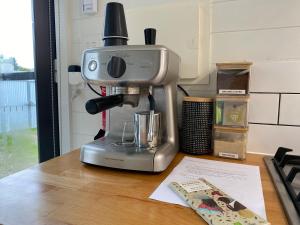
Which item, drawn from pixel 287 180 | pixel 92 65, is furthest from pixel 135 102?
pixel 287 180

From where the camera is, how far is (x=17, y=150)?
97cm

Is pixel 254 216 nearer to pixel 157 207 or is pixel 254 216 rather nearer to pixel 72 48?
pixel 157 207

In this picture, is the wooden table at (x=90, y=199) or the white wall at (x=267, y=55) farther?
the white wall at (x=267, y=55)

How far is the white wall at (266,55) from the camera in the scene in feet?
2.28

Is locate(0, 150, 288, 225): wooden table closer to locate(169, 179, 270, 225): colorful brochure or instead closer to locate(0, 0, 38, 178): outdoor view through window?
locate(169, 179, 270, 225): colorful brochure

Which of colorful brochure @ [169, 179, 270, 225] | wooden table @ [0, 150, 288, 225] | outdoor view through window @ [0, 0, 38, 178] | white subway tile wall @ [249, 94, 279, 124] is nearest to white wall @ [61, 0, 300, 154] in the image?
white subway tile wall @ [249, 94, 279, 124]

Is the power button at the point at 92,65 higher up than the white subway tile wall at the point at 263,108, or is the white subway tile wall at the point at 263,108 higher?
the power button at the point at 92,65

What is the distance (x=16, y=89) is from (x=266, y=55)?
2.97 feet

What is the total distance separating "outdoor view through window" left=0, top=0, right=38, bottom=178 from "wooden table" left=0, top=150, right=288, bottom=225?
43 centimetres

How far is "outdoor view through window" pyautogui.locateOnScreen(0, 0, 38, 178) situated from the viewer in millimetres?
882

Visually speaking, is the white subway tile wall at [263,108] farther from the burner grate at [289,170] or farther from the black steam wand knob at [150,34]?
the black steam wand knob at [150,34]

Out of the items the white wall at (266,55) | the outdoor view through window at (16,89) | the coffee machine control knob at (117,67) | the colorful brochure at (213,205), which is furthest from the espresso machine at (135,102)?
the outdoor view through window at (16,89)

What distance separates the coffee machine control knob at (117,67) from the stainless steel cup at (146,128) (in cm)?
12

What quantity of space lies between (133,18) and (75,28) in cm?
28
